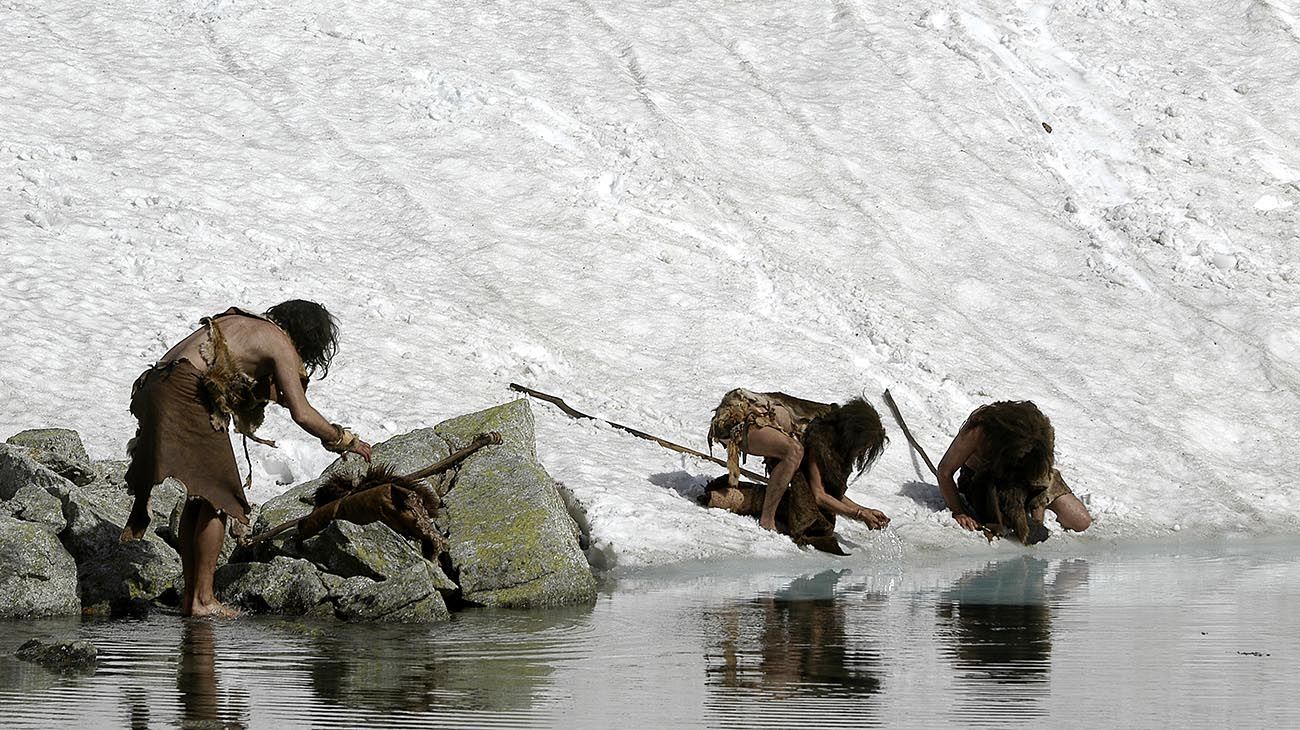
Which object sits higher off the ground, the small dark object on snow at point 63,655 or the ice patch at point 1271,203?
the ice patch at point 1271,203

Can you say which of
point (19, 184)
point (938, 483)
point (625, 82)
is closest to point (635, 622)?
point (938, 483)

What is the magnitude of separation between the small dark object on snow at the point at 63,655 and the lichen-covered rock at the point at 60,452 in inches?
126

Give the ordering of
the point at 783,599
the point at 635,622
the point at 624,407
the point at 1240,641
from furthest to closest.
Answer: the point at 624,407 < the point at 783,599 < the point at 635,622 < the point at 1240,641

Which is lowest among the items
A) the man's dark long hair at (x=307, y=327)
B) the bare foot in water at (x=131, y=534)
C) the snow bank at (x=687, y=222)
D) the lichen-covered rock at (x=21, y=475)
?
the bare foot in water at (x=131, y=534)

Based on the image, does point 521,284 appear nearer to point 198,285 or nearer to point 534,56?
point 198,285

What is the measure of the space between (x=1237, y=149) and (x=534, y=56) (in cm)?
920

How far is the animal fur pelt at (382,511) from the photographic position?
9.25 metres

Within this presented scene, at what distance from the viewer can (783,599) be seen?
31.1ft

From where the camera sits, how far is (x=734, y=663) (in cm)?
704

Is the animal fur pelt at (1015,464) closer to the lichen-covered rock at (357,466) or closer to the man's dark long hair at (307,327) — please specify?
the lichen-covered rock at (357,466)

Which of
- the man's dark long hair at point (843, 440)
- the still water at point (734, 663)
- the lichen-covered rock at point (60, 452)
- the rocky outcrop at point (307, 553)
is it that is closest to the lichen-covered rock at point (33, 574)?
the rocky outcrop at point (307, 553)

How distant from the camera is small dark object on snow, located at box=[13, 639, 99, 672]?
673cm

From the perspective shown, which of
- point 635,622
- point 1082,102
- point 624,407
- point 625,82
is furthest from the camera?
point 1082,102

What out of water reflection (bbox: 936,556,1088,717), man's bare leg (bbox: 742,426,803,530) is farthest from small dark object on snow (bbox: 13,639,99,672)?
man's bare leg (bbox: 742,426,803,530)
